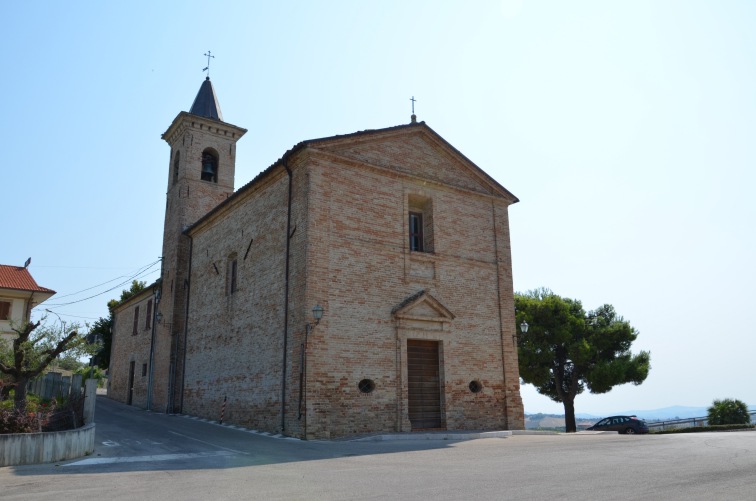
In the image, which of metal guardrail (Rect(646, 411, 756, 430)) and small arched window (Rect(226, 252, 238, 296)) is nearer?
small arched window (Rect(226, 252, 238, 296))

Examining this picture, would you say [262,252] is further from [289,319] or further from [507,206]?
[507,206]

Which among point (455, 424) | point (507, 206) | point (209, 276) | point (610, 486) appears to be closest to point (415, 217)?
point (507, 206)

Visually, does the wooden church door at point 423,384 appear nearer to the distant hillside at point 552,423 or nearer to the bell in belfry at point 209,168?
the distant hillside at point 552,423

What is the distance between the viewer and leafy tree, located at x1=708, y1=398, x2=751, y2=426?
2633 centimetres

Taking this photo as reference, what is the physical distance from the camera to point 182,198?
25828 millimetres

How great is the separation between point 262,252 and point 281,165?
2.89 meters

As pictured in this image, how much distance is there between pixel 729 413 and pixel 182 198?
89.4 feet

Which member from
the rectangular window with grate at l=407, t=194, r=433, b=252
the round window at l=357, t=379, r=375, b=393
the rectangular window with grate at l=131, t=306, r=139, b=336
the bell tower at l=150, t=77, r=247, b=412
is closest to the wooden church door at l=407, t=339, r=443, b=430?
the round window at l=357, t=379, r=375, b=393

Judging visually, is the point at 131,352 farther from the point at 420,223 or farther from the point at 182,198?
the point at 420,223

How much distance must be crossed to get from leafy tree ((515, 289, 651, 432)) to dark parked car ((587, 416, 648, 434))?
4.51 metres

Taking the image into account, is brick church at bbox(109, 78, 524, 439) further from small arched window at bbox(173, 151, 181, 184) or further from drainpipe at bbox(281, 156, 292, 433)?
small arched window at bbox(173, 151, 181, 184)

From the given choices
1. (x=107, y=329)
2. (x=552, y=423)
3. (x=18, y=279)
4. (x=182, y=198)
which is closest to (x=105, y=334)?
(x=107, y=329)

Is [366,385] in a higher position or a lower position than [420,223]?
lower

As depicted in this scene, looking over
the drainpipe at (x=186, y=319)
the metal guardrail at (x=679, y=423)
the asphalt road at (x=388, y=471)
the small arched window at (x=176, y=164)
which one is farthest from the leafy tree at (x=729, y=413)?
the small arched window at (x=176, y=164)
